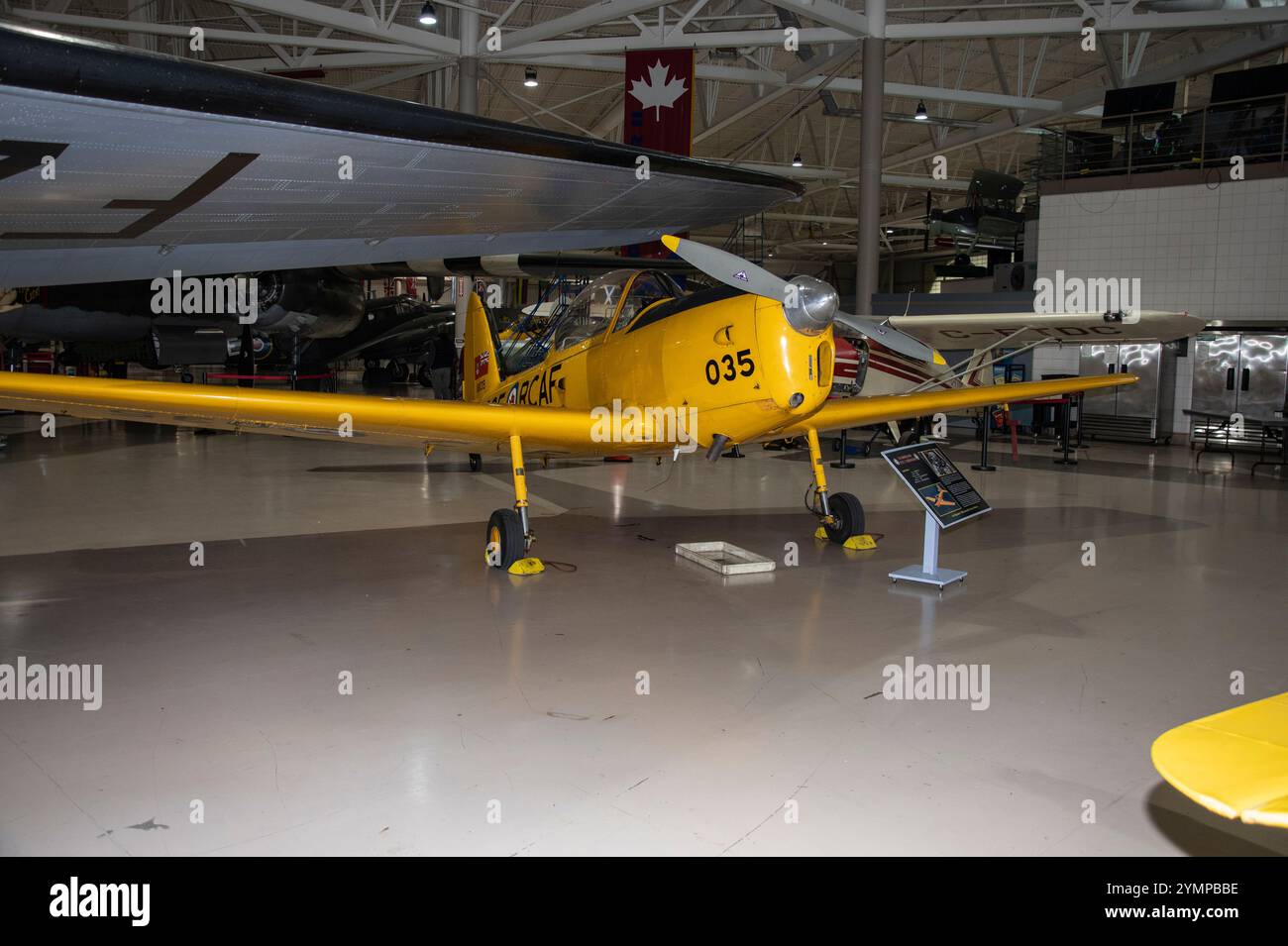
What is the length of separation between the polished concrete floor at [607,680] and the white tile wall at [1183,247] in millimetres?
8391

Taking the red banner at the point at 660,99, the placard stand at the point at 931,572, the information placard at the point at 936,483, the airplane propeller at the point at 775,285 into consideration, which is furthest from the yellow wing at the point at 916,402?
the red banner at the point at 660,99

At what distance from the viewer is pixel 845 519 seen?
24.9ft

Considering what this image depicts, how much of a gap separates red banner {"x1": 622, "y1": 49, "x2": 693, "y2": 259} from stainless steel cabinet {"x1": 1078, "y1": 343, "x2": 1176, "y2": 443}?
8.68 meters

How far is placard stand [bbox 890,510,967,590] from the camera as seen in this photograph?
6.20 m

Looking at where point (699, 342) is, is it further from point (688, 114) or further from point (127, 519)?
point (688, 114)

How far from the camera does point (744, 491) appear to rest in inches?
418

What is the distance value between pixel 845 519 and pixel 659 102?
9961 mm

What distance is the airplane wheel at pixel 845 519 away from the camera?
298 inches

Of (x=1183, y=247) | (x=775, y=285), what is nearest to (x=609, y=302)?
(x=775, y=285)

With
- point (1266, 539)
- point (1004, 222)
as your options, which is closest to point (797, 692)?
point (1266, 539)

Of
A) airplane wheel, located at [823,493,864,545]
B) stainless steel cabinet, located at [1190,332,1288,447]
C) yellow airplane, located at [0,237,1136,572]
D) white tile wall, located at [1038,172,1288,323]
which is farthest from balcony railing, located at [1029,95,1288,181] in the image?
airplane wheel, located at [823,493,864,545]

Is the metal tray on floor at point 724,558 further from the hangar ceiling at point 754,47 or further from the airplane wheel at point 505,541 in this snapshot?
the hangar ceiling at point 754,47
